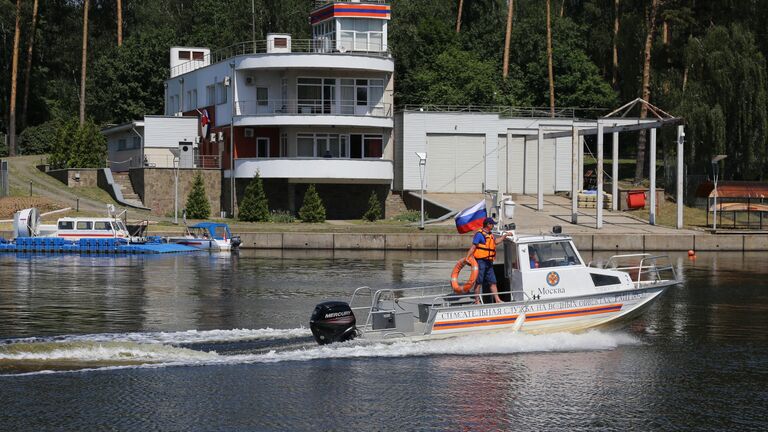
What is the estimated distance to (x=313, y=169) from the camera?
65750mm

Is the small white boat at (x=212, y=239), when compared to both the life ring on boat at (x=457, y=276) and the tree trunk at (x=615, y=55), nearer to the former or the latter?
the life ring on boat at (x=457, y=276)

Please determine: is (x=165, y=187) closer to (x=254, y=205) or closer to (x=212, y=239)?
(x=254, y=205)

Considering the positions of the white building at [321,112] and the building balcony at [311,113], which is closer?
the building balcony at [311,113]

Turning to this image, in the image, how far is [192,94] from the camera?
7869cm

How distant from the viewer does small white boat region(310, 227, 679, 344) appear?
2380 cm

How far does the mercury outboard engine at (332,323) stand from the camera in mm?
23297

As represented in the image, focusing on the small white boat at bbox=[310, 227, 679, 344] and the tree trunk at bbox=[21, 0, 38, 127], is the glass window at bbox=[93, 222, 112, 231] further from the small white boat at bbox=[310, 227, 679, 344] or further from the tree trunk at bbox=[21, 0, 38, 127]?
the tree trunk at bbox=[21, 0, 38, 127]

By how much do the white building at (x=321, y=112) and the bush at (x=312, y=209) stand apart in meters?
2.72

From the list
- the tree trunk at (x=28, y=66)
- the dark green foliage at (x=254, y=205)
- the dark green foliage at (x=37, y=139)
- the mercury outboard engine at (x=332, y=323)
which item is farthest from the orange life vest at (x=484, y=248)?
the tree trunk at (x=28, y=66)

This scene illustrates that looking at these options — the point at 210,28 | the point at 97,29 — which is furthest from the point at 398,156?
the point at 97,29

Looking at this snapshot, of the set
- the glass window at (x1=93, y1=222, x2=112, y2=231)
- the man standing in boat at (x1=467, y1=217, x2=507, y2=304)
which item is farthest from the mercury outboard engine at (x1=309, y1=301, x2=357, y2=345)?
the glass window at (x1=93, y1=222, x2=112, y2=231)

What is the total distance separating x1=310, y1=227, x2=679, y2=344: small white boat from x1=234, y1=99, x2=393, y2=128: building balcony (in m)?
41.6

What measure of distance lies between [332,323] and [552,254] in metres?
5.82

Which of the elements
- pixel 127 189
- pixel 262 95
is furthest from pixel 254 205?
pixel 127 189
